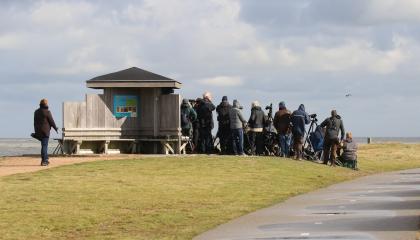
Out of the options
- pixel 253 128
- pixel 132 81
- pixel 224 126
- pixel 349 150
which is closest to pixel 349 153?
pixel 349 150

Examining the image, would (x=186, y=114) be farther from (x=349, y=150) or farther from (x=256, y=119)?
(x=349, y=150)

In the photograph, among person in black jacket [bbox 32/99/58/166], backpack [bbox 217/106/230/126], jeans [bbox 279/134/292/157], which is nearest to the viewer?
person in black jacket [bbox 32/99/58/166]

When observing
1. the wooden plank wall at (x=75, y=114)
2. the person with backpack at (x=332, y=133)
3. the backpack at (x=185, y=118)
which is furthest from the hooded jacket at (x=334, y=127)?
the wooden plank wall at (x=75, y=114)

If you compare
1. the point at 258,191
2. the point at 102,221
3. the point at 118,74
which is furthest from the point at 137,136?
the point at 102,221

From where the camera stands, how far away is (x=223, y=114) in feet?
97.1

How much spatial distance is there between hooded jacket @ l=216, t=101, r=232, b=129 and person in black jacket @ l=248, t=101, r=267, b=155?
0.91m

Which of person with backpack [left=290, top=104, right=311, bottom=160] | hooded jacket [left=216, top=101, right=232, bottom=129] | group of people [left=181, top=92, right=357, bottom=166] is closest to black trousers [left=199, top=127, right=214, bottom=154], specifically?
group of people [left=181, top=92, right=357, bottom=166]

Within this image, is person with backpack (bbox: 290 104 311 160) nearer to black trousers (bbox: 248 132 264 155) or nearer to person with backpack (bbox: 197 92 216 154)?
black trousers (bbox: 248 132 264 155)

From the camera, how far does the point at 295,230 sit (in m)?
12.6

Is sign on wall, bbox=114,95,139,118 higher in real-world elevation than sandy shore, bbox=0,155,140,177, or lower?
higher

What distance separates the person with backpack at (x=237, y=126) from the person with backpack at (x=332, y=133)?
9.31ft

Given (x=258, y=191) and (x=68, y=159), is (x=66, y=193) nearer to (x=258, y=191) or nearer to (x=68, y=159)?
(x=258, y=191)

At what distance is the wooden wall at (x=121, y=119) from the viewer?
30172 millimetres

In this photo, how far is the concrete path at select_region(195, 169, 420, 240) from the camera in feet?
39.8
